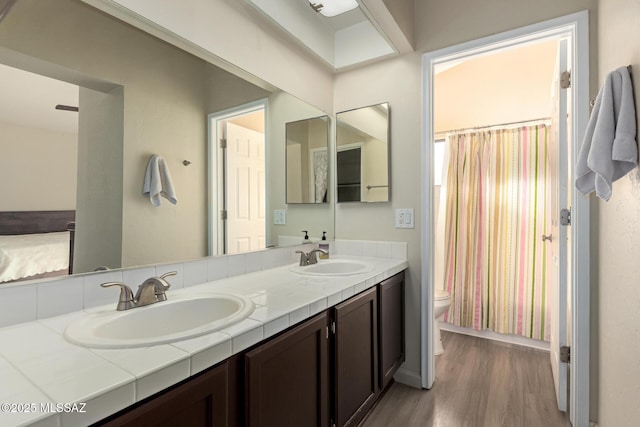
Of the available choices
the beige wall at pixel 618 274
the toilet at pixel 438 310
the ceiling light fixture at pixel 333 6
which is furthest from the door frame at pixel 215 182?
the toilet at pixel 438 310

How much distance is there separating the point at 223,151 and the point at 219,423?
1.15 metres

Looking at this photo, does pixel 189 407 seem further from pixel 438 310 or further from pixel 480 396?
pixel 438 310

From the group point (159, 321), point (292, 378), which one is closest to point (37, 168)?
point (159, 321)

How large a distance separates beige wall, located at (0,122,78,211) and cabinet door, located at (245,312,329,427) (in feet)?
2.61

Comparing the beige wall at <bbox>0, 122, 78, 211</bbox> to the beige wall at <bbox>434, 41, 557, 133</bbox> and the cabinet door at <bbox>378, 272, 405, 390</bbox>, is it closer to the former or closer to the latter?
the cabinet door at <bbox>378, 272, 405, 390</bbox>

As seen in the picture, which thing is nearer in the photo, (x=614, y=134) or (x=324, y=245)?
(x=614, y=134)

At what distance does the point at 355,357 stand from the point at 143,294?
0.94 meters

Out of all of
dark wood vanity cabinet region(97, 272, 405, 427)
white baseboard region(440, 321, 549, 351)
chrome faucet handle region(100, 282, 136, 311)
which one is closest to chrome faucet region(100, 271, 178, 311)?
chrome faucet handle region(100, 282, 136, 311)

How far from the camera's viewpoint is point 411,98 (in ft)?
6.51

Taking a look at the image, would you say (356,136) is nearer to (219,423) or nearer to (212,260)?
(212,260)

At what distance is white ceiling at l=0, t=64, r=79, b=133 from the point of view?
35.5 inches

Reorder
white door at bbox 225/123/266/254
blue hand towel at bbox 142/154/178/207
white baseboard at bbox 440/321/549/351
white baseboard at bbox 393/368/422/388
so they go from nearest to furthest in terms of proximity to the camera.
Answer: blue hand towel at bbox 142/154/178/207
white door at bbox 225/123/266/254
white baseboard at bbox 393/368/422/388
white baseboard at bbox 440/321/549/351

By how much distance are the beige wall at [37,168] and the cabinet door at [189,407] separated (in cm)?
74

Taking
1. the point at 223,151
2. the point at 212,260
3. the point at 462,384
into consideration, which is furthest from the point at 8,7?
the point at 462,384
